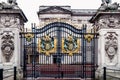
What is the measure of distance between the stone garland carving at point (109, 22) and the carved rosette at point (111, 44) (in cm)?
40

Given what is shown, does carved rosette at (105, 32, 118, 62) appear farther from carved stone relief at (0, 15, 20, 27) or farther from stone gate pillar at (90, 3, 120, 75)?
carved stone relief at (0, 15, 20, 27)

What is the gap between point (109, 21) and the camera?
63.5ft

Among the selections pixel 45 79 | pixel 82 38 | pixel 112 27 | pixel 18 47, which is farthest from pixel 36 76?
pixel 112 27

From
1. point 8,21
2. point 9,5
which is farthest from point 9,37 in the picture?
point 9,5

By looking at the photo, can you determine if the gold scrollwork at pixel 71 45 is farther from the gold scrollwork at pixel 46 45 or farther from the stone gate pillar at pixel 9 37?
the stone gate pillar at pixel 9 37

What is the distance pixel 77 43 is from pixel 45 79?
246 centimetres

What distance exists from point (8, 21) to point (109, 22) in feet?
16.5

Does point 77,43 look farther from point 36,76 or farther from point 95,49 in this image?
point 36,76

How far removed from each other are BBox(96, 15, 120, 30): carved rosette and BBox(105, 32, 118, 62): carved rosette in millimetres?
400

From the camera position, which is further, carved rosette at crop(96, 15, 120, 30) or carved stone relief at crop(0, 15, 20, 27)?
carved rosette at crop(96, 15, 120, 30)

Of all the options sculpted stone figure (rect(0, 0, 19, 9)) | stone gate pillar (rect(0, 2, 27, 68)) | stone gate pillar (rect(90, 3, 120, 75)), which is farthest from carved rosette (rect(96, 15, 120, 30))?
sculpted stone figure (rect(0, 0, 19, 9))

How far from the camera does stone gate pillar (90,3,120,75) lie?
63.0 ft

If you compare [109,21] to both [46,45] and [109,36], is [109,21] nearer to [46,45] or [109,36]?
[109,36]

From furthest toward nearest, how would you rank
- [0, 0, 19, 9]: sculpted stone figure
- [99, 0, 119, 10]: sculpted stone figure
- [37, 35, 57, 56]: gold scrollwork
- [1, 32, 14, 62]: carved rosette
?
1. [37, 35, 57, 56]: gold scrollwork
2. [99, 0, 119, 10]: sculpted stone figure
3. [0, 0, 19, 9]: sculpted stone figure
4. [1, 32, 14, 62]: carved rosette
